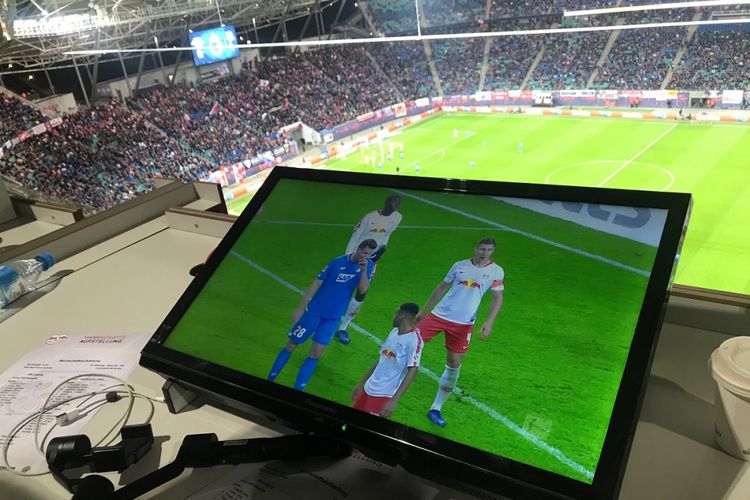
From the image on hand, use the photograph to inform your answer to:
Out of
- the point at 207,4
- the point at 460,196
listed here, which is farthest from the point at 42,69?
the point at 460,196

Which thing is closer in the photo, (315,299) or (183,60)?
(315,299)

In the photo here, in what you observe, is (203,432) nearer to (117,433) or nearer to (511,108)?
(117,433)

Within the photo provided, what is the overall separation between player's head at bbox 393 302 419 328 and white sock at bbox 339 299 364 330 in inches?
3.5

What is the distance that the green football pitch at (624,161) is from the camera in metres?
8.33

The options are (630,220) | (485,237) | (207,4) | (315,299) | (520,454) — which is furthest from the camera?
(207,4)

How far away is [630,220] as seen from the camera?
85 centimetres

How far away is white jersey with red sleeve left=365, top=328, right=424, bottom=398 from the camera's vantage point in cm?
91

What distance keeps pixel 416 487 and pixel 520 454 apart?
12.3 inches

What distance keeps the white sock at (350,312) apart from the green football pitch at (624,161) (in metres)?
7.45

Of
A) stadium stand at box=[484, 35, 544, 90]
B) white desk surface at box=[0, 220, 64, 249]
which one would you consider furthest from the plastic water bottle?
stadium stand at box=[484, 35, 544, 90]

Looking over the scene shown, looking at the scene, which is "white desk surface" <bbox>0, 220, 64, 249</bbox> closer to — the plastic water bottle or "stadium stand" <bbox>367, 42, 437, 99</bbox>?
the plastic water bottle

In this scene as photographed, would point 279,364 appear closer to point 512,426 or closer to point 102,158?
point 512,426

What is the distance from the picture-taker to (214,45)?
14.2m

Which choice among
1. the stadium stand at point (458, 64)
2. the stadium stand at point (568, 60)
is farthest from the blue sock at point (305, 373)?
the stadium stand at point (458, 64)
